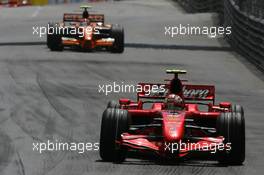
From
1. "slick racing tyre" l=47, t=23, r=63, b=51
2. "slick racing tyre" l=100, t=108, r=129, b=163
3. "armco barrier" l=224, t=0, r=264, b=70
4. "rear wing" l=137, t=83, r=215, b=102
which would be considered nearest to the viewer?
"slick racing tyre" l=100, t=108, r=129, b=163

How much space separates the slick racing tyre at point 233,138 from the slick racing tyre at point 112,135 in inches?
50.7

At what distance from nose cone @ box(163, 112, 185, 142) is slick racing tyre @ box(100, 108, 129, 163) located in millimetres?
551

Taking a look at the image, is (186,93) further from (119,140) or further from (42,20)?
(42,20)

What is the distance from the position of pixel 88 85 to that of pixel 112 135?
960cm

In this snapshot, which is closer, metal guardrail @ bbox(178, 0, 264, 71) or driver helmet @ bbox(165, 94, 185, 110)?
driver helmet @ bbox(165, 94, 185, 110)

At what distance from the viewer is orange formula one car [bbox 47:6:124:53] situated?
29797 mm

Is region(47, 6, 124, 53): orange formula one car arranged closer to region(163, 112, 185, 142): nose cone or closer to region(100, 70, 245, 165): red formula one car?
region(100, 70, 245, 165): red formula one car

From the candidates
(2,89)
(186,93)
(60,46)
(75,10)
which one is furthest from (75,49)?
(75,10)

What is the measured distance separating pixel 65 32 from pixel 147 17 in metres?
18.1

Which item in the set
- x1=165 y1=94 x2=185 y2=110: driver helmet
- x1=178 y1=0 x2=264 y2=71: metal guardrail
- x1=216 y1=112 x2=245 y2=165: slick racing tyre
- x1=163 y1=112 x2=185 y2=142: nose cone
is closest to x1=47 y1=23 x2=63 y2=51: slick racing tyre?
x1=178 y1=0 x2=264 y2=71: metal guardrail

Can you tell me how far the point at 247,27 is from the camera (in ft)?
100

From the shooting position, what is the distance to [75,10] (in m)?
51.8

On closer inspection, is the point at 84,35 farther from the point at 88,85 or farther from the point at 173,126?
the point at 173,126

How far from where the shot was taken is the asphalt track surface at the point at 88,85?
1286cm
